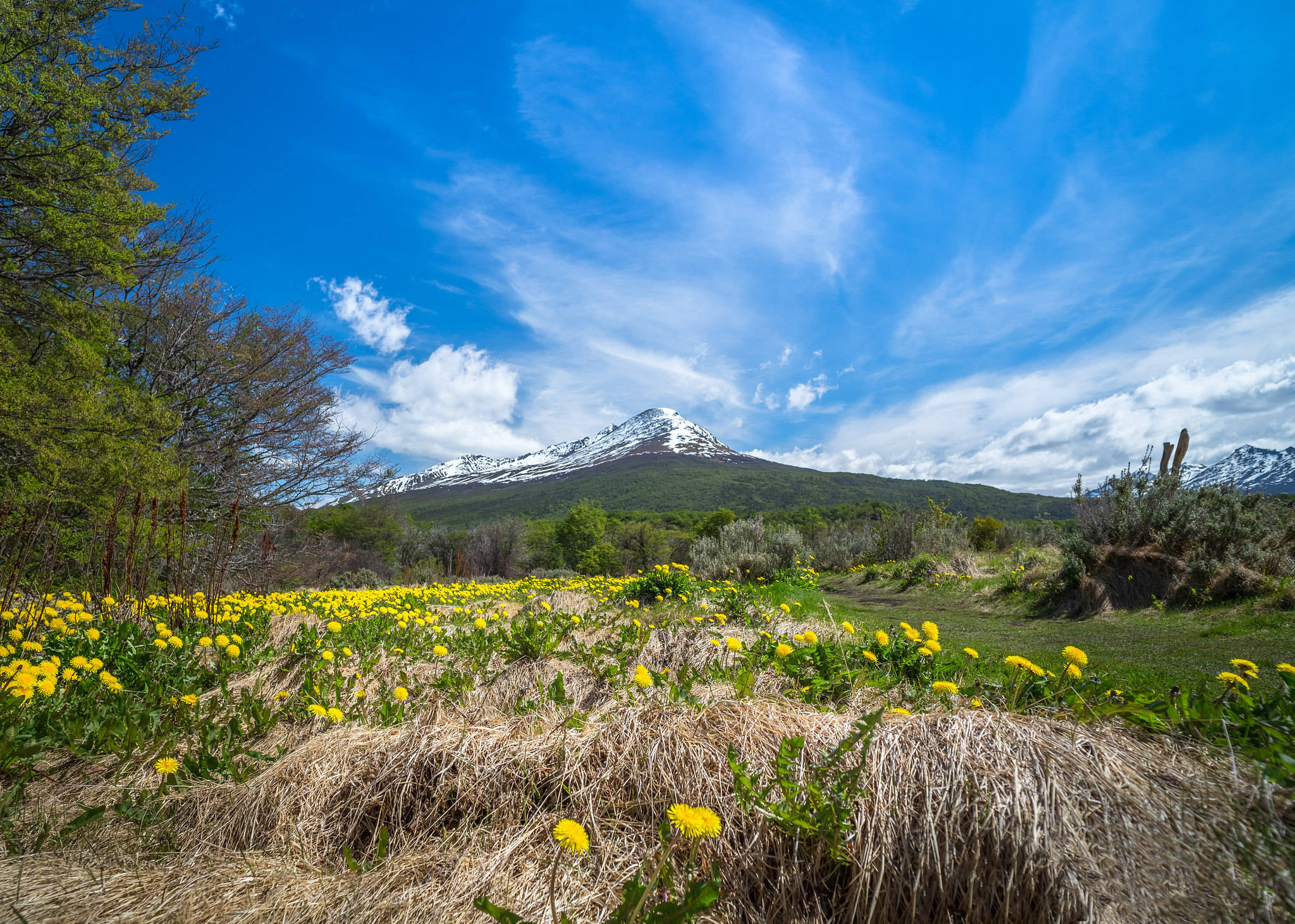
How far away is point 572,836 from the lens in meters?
1.16

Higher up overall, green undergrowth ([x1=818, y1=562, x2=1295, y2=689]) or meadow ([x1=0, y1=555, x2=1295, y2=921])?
meadow ([x1=0, y1=555, x2=1295, y2=921])

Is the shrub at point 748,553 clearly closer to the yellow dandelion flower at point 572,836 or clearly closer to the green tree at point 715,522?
the yellow dandelion flower at point 572,836

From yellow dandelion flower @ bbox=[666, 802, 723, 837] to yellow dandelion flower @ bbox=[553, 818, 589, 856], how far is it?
209 millimetres

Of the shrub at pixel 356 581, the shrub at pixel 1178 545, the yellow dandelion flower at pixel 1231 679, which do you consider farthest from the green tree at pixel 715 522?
the yellow dandelion flower at pixel 1231 679

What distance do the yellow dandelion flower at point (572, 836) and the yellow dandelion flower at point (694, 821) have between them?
0.69ft

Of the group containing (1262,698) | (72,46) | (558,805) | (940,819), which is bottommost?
(558,805)

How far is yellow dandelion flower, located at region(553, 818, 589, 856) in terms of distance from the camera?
44.6 inches

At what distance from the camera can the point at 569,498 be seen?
11475 cm

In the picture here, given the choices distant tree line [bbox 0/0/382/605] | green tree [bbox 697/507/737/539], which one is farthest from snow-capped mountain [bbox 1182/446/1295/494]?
distant tree line [bbox 0/0/382/605]

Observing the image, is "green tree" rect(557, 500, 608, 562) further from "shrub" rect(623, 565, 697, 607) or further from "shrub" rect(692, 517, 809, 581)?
"shrub" rect(623, 565, 697, 607)

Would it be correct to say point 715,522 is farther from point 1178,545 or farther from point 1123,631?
point 1123,631

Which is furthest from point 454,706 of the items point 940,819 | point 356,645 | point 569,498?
point 569,498

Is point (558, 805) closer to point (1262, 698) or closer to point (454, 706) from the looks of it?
point (454, 706)

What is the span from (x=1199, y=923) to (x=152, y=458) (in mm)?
A: 10975
